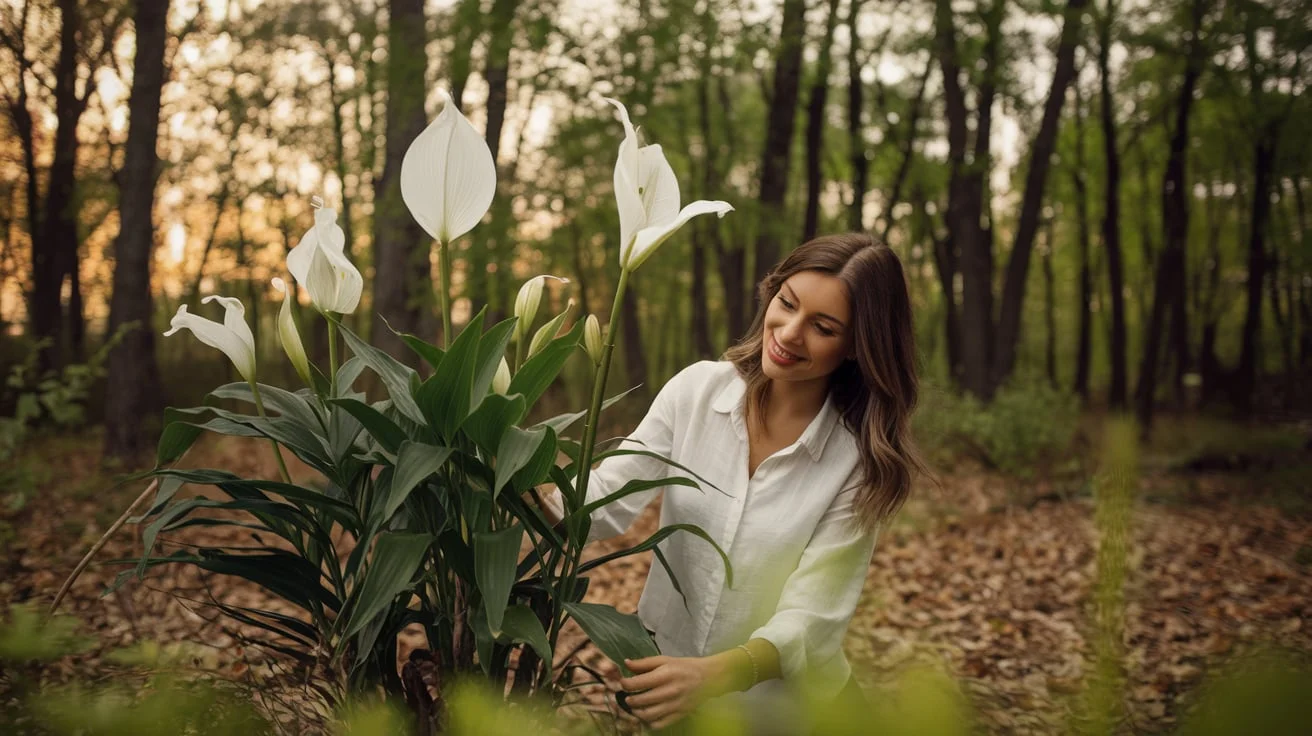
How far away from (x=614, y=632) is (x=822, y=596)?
0.50m

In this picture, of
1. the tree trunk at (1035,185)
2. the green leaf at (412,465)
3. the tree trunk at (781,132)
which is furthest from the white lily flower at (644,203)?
the tree trunk at (1035,185)

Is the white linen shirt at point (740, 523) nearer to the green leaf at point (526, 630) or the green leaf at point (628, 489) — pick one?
the green leaf at point (628, 489)

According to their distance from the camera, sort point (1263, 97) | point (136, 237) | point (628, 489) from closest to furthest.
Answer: point (628, 489), point (136, 237), point (1263, 97)

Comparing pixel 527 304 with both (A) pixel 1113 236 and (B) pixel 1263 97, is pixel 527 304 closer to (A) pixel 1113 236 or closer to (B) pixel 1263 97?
(A) pixel 1113 236

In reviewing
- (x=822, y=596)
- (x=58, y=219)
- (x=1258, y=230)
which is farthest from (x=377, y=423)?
(x=1258, y=230)

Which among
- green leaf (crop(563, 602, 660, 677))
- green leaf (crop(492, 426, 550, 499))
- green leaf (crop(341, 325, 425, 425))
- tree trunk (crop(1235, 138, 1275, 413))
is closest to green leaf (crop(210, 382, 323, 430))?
green leaf (crop(341, 325, 425, 425))

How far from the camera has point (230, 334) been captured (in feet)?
3.93

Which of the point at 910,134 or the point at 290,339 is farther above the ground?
the point at 910,134

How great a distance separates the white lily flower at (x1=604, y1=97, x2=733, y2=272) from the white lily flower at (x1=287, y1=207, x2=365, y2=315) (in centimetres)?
36

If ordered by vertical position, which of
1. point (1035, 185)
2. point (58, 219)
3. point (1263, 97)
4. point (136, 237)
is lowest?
point (136, 237)

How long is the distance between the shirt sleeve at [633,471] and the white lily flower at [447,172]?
20.6 inches

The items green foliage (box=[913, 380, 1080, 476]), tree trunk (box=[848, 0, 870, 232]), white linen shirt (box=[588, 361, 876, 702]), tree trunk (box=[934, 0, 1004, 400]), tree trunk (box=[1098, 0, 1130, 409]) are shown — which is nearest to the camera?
white linen shirt (box=[588, 361, 876, 702])

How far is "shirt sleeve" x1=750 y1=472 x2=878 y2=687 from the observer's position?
56.0 inches

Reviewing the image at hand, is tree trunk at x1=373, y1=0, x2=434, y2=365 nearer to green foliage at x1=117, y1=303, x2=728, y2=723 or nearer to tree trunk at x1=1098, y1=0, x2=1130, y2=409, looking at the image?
green foliage at x1=117, y1=303, x2=728, y2=723
